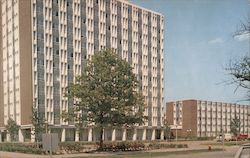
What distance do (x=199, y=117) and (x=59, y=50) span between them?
230 ft

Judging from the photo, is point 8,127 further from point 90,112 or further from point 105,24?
point 90,112

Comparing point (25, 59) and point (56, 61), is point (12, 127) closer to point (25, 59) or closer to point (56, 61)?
point (25, 59)

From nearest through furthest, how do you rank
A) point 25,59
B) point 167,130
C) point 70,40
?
point 25,59
point 70,40
point 167,130

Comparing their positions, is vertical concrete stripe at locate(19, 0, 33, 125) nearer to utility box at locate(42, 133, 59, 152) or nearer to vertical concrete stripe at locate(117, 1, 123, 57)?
vertical concrete stripe at locate(117, 1, 123, 57)

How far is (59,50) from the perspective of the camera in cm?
11644

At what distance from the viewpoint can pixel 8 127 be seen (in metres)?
108

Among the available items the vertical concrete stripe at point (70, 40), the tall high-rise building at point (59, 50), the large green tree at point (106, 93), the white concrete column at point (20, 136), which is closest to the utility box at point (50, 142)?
the large green tree at point (106, 93)

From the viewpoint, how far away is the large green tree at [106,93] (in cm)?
5000

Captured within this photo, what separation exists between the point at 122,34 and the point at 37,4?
3266 cm

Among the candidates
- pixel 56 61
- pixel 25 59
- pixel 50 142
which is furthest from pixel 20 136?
pixel 50 142

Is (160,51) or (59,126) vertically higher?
(160,51)

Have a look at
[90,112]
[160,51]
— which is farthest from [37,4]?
[90,112]

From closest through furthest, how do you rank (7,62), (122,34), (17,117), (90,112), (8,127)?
(90,112) → (8,127) → (17,117) → (7,62) → (122,34)

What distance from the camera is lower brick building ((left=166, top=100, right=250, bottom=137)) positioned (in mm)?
161125
